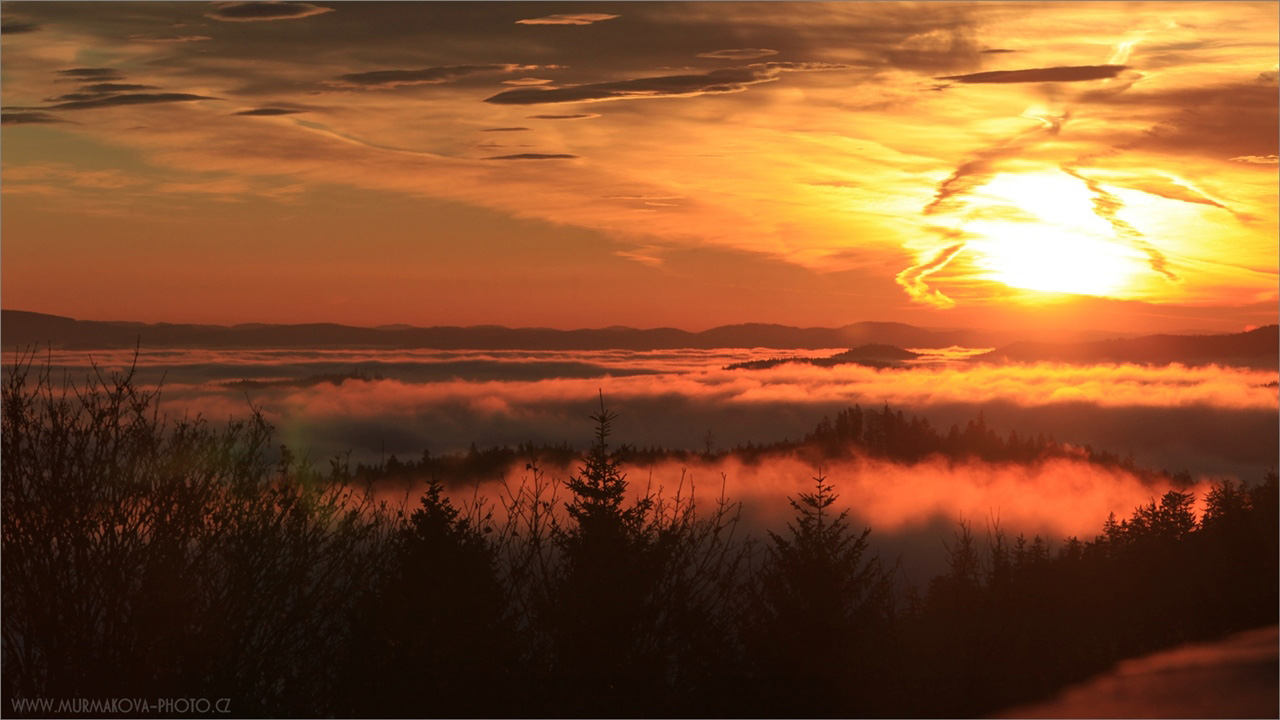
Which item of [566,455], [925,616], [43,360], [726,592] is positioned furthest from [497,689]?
[566,455]

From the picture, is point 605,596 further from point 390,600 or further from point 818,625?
point 818,625

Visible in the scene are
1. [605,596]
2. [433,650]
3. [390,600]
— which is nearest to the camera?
[433,650]

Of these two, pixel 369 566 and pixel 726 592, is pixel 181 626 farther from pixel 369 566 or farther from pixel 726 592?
pixel 726 592

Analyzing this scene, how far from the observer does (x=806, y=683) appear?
21.3 metres

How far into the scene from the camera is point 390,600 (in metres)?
18.2

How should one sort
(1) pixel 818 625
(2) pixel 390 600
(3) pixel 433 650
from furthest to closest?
1. (1) pixel 818 625
2. (2) pixel 390 600
3. (3) pixel 433 650

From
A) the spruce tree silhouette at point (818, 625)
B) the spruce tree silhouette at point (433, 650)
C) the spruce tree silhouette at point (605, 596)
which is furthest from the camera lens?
the spruce tree silhouette at point (818, 625)

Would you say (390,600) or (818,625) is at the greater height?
(390,600)

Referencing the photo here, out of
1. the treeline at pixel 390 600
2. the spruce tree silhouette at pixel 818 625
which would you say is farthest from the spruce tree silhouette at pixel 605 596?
the spruce tree silhouette at pixel 818 625

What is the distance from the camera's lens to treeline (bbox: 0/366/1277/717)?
12.7 m

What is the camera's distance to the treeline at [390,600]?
12695 millimetres

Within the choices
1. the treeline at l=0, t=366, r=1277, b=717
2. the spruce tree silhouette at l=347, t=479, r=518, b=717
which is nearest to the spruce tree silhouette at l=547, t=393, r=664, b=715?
the treeline at l=0, t=366, r=1277, b=717

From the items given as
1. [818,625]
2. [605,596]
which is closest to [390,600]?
[605,596]

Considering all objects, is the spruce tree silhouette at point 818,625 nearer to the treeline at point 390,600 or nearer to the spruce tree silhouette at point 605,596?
the treeline at point 390,600
